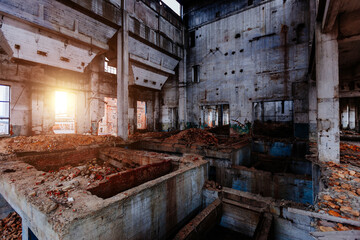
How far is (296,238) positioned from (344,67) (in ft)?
30.6

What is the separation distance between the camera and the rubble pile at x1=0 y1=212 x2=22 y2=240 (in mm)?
4320

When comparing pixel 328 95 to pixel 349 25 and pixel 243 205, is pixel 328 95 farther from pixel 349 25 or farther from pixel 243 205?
pixel 243 205

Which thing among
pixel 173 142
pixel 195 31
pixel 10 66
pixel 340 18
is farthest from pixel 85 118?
pixel 340 18

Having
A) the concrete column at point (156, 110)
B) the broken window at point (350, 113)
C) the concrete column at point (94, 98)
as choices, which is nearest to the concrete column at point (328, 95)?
the concrete column at point (94, 98)

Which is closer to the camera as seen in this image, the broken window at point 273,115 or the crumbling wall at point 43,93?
the crumbling wall at point 43,93

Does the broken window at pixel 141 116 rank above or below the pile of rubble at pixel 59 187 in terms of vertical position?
above

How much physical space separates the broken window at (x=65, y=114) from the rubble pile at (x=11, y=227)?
759 cm

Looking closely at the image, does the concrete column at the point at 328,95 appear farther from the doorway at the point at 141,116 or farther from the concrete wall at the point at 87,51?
the doorway at the point at 141,116

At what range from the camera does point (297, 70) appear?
10461mm

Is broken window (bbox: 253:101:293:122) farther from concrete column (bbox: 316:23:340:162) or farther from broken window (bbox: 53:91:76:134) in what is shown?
broken window (bbox: 53:91:76:134)

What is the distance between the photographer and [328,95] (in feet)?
15.5

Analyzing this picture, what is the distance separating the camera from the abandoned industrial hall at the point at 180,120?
3.24m

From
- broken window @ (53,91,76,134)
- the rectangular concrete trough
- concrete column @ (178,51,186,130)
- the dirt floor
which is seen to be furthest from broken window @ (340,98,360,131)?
broken window @ (53,91,76,134)

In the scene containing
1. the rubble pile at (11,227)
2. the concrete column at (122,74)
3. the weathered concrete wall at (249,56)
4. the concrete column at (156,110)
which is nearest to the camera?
the rubble pile at (11,227)
